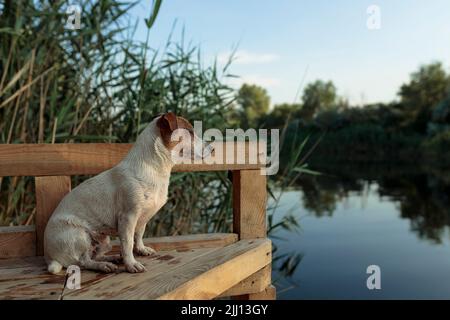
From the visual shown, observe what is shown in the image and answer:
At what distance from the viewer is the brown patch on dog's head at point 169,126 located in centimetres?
146

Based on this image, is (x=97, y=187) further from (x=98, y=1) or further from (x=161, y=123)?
(x=98, y=1)

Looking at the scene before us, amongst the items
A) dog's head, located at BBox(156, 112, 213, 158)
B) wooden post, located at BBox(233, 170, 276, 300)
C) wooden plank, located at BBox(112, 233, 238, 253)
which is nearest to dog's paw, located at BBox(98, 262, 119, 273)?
wooden plank, located at BBox(112, 233, 238, 253)

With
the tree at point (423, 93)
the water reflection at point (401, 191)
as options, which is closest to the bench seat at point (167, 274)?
the water reflection at point (401, 191)

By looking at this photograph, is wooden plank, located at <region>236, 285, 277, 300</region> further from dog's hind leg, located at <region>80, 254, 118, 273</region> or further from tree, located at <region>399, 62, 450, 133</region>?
tree, located at <region>399, 62, 450, 133</region>

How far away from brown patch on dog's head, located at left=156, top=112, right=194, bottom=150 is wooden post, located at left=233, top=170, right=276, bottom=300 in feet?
2.06

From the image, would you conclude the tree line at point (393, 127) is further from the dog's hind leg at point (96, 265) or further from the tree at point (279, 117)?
the dog's hind leg at point (96, 265)

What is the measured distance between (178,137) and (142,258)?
0.52 m

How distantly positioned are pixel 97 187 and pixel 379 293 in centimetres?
511

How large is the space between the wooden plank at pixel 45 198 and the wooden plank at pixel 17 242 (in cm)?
3

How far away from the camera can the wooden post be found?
6.75 ft

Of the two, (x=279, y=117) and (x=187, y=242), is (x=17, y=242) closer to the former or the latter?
(x=187, y=242)

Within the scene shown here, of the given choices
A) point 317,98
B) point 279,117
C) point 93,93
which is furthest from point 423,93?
point 93,93

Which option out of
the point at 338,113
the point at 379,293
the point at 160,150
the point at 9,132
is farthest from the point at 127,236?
the point at 338,113

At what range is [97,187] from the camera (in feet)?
5.04
